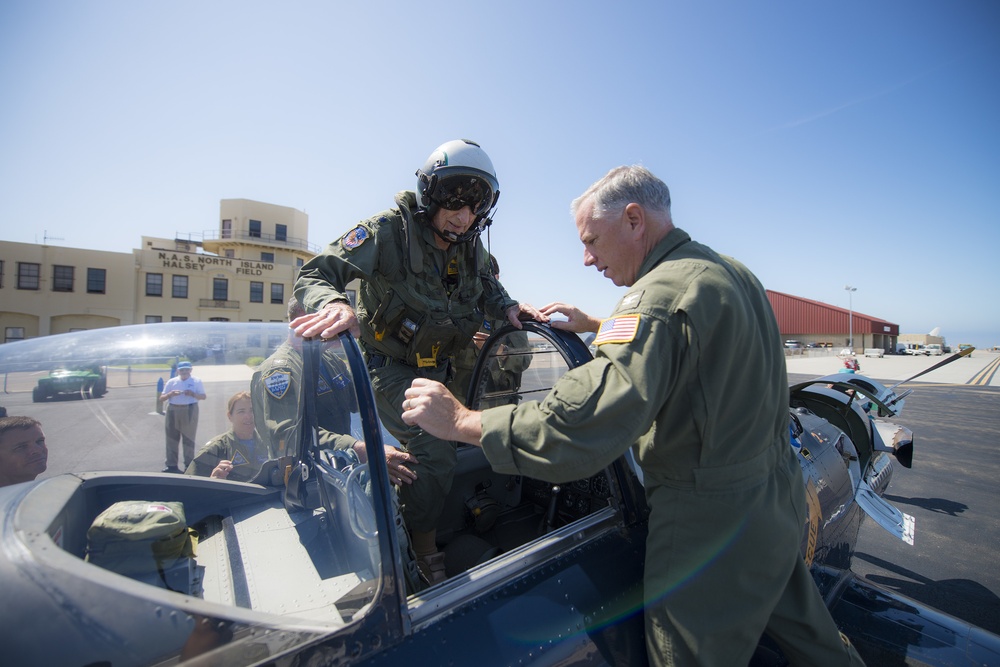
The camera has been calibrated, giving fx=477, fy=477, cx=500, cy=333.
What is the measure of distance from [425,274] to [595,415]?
1.76 m

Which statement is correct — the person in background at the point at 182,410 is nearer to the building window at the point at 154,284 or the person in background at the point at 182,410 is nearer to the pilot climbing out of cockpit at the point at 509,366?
the pilot climbing out of cockpit at the point at 509,366

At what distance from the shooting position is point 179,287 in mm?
30906

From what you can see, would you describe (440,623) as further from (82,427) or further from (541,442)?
(82,427)

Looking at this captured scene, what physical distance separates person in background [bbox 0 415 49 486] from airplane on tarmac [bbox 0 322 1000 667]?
0.09 feet

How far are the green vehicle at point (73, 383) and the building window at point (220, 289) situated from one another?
35.7 meters

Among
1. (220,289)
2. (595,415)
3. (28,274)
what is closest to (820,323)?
(220,289)

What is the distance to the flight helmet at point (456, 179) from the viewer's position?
8.27 feet

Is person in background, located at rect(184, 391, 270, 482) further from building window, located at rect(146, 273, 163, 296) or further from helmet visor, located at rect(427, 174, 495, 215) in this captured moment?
building window, located at rect(146, 273, 163, 296)

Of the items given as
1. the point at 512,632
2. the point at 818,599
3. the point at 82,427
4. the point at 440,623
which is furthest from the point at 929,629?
the point at 82,427

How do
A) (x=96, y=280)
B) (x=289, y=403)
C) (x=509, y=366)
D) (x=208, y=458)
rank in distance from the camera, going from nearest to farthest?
(x=208, y=458) < (x=289, y=403) < (x=509, y=366) < (x=96, y=280)

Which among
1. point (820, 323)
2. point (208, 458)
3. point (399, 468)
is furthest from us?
point (820, 323)

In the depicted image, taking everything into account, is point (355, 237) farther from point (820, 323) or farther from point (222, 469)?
point (820, 323)

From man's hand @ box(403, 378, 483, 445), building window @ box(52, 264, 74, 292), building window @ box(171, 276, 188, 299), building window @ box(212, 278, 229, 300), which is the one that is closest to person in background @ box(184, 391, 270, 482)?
man's hand @ box(403, 378, 483, 445)

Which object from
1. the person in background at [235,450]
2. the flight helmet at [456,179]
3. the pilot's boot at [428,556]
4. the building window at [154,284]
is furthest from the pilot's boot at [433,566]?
the building window at [154,284]
